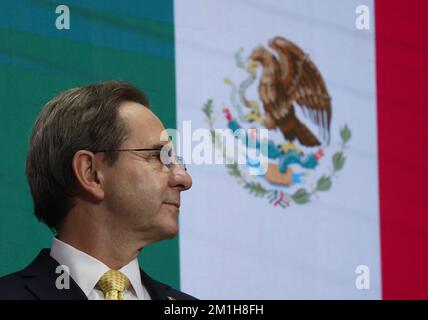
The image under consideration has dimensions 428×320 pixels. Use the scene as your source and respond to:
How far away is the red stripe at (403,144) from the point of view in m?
3.55

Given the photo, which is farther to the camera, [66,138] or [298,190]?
[298,190]

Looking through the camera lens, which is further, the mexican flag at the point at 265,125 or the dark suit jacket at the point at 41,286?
the mexican flag at the point at 265,125

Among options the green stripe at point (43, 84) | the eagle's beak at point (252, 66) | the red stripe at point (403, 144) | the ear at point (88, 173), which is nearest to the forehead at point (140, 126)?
the ear at point (88, 173)

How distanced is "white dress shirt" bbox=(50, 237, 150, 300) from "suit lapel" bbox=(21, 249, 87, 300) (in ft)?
0.07

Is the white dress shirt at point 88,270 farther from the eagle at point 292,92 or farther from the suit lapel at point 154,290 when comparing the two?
the eagle at point 292,92

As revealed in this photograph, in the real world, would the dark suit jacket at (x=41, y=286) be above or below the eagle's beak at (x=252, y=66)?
below

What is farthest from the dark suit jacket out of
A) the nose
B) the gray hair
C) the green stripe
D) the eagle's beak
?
the eagle's beak

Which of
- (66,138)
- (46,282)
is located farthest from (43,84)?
(46,282)

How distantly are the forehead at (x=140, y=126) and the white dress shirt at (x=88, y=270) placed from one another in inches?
12.0

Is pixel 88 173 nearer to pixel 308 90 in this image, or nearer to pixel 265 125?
pixel 265 125

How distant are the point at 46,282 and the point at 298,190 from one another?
4.32 ft

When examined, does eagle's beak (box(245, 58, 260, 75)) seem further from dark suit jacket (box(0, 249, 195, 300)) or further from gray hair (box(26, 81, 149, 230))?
dark suit jacket (box(0, 249, 195, 300))

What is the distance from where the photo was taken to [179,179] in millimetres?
2449
